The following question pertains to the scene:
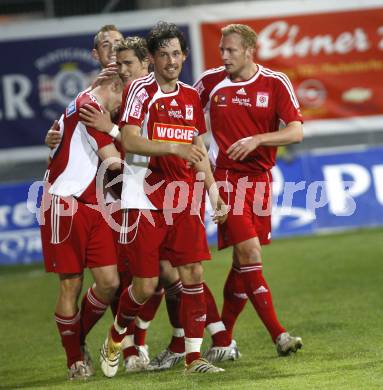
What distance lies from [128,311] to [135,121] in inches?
49.6

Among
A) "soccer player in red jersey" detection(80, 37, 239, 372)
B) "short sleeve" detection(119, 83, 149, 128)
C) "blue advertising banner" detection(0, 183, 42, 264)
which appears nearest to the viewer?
"short sleeve" detection(119, 83, 149, 128)

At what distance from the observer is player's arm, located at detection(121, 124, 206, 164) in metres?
6.45

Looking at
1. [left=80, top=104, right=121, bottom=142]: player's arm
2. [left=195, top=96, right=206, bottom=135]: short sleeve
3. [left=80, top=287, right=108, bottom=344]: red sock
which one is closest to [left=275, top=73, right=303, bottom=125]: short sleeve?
[left=195, top=96, right=206, bottom=135]: short sleeve

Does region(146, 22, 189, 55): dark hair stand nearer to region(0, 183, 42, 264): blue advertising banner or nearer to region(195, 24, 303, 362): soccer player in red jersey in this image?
region(195, 24, 303, 362): soccer player in red jersey

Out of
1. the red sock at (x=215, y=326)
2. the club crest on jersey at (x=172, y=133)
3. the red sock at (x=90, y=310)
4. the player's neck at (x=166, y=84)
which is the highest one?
the player's neck at (x=166, y=84)

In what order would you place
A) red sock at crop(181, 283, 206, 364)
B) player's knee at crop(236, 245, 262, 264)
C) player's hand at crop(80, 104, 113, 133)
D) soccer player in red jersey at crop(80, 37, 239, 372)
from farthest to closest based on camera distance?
player's knee at crop(236, 245, 262, 264) < soccer player in red jersey at crop(80, 37, 239, 372) < player's hand at crop(80, 104, 113, 133) < red sock at crop(181, 283, 206, 364)

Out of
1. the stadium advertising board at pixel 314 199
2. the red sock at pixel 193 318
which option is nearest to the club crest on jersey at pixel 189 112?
the red sock at pixel 193 318

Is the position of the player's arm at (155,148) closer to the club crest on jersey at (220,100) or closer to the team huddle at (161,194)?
the team huddle at (161,194)

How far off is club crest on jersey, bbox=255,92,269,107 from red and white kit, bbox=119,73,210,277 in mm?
765

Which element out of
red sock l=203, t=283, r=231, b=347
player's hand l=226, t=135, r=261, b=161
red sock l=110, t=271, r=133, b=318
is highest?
player's hand l=226, t=135, r=261, b=161

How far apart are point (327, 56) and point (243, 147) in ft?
26.7

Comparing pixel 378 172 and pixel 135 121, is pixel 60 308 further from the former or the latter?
→ pixel 378 172

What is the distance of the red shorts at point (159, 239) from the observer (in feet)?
22.0

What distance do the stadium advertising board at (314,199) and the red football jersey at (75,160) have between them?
7.05m
